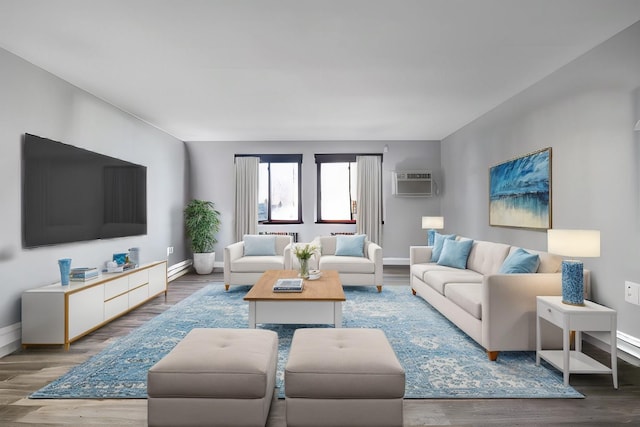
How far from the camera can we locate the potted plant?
6555mm

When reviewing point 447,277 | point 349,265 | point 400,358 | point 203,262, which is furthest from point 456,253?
point 203,262

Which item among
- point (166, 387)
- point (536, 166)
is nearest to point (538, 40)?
point (536, 166)

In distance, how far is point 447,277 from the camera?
3.87m

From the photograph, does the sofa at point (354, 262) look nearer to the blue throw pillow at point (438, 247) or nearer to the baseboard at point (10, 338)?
the blue throw pillow at point (438, 247)

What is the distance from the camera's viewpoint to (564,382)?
2.39 m

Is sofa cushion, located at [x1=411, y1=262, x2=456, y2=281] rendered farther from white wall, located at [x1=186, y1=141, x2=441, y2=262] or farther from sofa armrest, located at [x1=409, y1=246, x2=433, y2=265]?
white wall, located at [x1=186, y1=141, x2=441, y2=262]

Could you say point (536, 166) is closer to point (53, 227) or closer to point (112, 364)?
point (112, 364)

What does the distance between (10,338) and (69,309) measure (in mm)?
530

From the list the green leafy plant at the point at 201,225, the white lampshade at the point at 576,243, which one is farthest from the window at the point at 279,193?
the white lampshade at the point at 576,243

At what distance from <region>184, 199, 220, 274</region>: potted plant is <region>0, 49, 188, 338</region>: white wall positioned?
0.96 m

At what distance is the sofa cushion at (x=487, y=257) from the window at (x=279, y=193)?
3.75 m

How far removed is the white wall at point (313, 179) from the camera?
7203 millimetres

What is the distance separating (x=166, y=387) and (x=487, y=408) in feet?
6.00

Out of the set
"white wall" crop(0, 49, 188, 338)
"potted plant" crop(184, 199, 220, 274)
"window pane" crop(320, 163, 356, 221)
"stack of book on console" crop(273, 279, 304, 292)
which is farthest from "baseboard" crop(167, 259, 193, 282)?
"stack of book on console" crop(273, 279, 304, 292)
